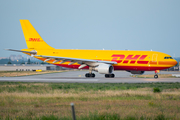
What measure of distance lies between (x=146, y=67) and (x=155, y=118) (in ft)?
86.4

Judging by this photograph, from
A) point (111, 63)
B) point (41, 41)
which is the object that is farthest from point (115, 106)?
point (41, 41)

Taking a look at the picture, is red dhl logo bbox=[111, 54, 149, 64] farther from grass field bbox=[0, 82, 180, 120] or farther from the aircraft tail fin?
grass field bbox=[0, 82, 180, 120]

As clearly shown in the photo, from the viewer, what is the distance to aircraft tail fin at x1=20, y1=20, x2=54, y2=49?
41147mm

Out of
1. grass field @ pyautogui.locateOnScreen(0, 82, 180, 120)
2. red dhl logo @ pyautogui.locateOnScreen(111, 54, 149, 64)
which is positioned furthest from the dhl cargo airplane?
grass field @ pyautogui.locateOnScreen(0, 82, 180, 120)

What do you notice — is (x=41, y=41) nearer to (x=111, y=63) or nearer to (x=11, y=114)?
(x=111, y=63)

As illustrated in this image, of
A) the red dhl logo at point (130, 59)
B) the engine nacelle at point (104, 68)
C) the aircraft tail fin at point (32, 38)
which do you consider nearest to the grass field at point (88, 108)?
the engine nacelle at point (104, 68)

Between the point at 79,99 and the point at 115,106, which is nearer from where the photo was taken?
the point at 115,106

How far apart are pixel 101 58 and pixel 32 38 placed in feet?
40.0

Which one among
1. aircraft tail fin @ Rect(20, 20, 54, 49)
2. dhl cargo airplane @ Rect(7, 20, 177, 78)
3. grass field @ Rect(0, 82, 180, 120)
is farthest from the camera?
aircraft tail fin @ Rect(20, 20, 54, 49)

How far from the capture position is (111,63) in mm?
36469

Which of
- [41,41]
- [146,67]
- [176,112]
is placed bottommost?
[176,112]

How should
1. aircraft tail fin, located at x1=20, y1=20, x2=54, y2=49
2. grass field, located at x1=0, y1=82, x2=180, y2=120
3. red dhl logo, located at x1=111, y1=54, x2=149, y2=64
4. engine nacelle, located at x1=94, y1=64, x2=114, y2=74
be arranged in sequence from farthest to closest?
aircraft tail fin, located at x1=20, y1=20, x2=54, y2=49 < red dhl logo, located at x1=111, y1=54, x2=149, y2=64 < engine nacelle, located at x1=94, y1=64, x2=114, y2=74 < grass field, located at x1=0, y1=82, x2=180, y2=120

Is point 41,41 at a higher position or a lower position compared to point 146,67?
higher

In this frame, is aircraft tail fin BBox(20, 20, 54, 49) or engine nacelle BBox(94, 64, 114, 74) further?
aircraft tail fin BBox(20, 20, 54, 49)
